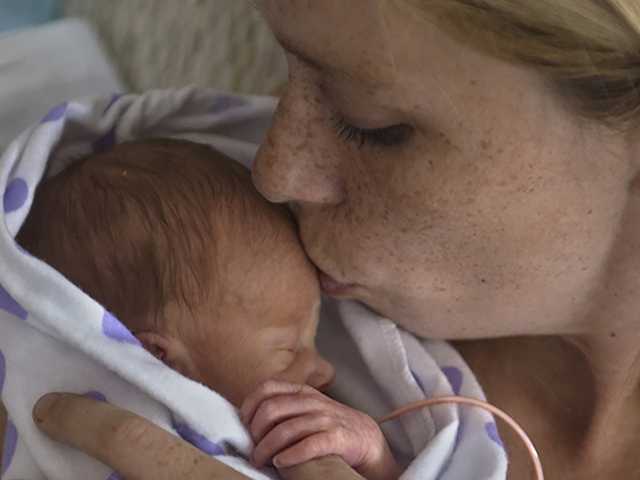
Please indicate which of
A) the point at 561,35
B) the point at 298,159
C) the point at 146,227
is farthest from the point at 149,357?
the point at 561,35

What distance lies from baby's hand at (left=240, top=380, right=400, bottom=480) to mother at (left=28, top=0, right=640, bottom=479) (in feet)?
0.46

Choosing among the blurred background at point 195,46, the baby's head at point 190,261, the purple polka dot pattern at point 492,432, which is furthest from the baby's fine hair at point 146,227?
the blurred background at point 195,46

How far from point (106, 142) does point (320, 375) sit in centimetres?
42

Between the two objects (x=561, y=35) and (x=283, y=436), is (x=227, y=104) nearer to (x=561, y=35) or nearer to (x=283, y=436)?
(x=283, y=436)

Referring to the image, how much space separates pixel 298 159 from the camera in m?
1.08

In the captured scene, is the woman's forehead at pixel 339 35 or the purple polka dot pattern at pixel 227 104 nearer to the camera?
the woman's forehead at pixel 339 35

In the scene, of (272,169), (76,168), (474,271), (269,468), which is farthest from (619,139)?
(76,168)

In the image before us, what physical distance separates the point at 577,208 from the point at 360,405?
0.44 m

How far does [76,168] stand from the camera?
1214 millimetres

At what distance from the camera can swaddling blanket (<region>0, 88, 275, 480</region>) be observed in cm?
107

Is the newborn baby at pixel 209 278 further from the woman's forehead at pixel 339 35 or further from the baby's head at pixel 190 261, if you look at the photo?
the woman's forehead at pixel 339 35

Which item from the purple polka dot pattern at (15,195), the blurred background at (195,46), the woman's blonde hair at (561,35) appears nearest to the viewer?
the woman's blonde hair at (561,35)

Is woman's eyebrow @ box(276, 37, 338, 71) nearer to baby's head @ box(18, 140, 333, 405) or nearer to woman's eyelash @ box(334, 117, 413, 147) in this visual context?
woman's eyelash @ box(334, 117, 413, 147)

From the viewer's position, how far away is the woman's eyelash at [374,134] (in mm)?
1010
